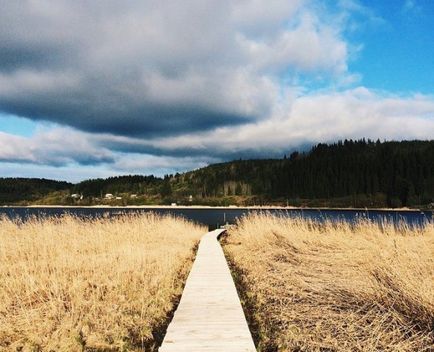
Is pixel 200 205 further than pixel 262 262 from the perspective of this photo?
Yes

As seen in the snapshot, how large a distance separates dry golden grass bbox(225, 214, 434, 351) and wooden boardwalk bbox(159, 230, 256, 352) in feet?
1.64

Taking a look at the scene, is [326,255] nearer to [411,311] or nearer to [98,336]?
[411,311]

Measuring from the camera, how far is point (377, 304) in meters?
6.78

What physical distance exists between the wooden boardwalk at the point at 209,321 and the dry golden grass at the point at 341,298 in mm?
501

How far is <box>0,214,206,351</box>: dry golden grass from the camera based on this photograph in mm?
6391

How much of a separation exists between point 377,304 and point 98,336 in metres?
4.81

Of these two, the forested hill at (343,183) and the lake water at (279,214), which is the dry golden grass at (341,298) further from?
the forested hill at (343,183)

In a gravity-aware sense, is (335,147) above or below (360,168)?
above

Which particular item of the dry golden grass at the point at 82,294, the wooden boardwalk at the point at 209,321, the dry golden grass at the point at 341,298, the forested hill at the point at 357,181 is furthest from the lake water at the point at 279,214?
the forested hill at the point at 357,181

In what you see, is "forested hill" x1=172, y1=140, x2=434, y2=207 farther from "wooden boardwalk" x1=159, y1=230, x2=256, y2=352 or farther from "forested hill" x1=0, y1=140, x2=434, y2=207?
"wooden boardwalk" x1=159, y1=230, x2=256, y2=352

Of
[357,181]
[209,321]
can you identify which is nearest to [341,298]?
[209,321]

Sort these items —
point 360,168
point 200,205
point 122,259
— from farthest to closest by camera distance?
point 200,205
point 360,168
point 122,259

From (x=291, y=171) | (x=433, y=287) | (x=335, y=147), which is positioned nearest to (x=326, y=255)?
(x=433, y=287)

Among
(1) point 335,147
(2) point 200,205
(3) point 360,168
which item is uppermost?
(1) point 335,147
